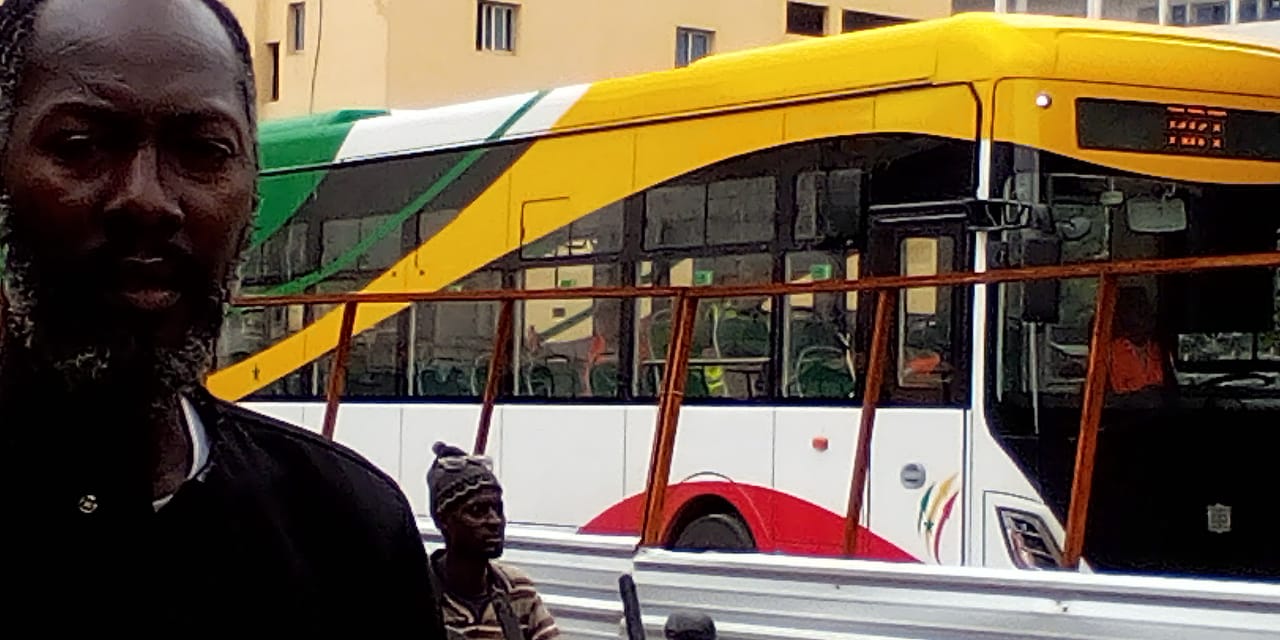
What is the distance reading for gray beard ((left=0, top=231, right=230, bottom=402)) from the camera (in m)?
1.64

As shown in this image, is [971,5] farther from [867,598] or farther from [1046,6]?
[867,598]

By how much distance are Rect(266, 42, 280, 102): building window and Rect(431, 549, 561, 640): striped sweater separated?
32481 mm

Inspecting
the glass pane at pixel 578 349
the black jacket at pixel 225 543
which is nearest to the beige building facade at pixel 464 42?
the glass pane at pixel 578 349

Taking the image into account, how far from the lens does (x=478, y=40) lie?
37000mm

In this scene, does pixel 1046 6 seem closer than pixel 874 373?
No

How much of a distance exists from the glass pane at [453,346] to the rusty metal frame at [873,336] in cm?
210

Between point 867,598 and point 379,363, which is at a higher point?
point 379,363

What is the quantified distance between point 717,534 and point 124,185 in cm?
914

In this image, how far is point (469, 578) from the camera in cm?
568

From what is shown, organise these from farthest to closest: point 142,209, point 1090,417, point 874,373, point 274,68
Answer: point 274,68
point 874,373
point 1090,417
point 142,209

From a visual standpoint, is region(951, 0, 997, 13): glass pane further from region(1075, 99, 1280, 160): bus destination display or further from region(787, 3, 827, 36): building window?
region(1075, 99, 1280, 160): bus destination display

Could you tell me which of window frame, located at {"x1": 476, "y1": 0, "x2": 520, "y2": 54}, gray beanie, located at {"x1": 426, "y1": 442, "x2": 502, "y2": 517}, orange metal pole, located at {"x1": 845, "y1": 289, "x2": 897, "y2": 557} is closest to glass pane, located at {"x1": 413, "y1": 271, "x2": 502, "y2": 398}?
orange metal pole, located at {"x1": 845, "y1": 289, "x2": 897, "y2": 557}

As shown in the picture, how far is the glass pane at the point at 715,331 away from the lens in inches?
417

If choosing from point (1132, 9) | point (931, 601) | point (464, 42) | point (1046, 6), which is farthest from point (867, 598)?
point (1046, 6)
